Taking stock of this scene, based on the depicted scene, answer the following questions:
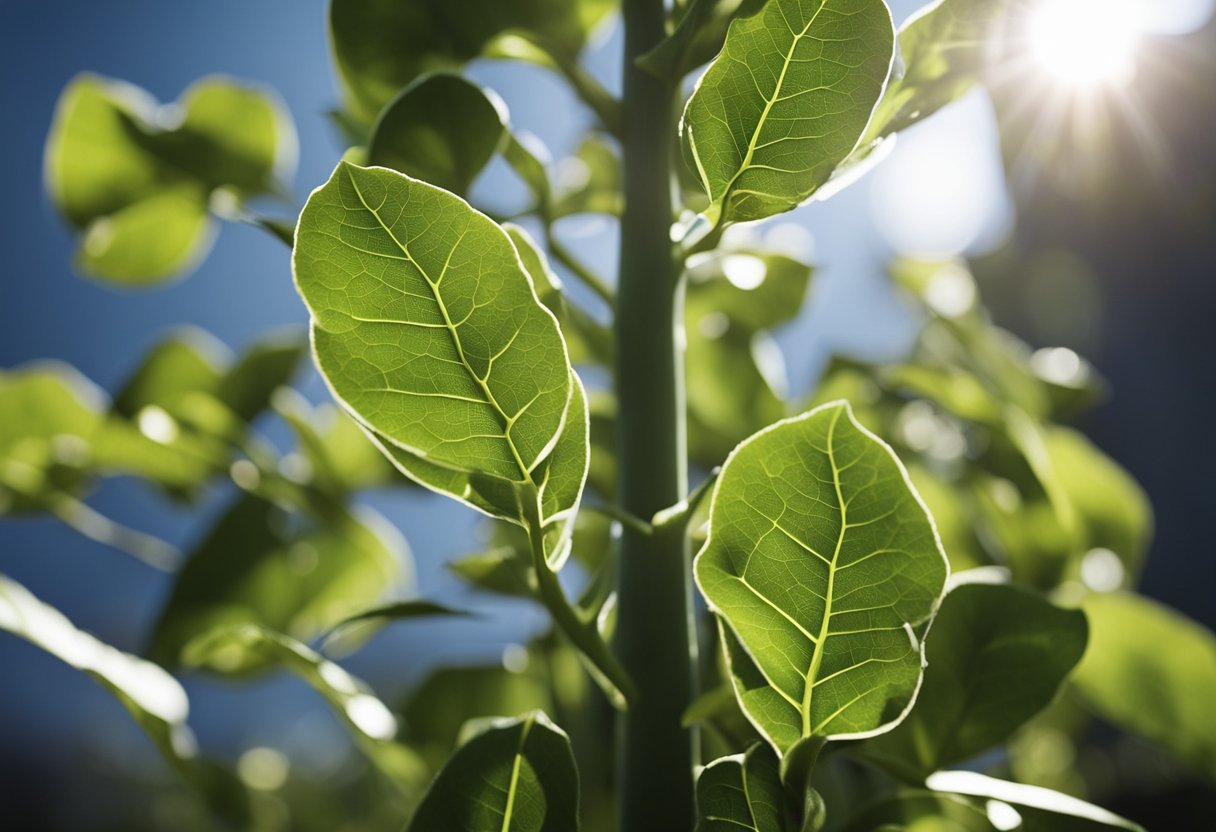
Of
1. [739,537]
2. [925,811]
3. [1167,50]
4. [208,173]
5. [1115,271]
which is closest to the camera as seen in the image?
[739,537]

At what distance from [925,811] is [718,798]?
125 millimetres

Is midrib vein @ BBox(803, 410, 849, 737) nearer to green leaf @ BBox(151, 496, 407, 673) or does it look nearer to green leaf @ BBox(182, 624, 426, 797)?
green leaf @ BBox(182, 624, 426, 797)

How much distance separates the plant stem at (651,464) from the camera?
10.9 inches

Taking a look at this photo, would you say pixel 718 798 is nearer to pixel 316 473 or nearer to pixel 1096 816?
pixel 1096 816

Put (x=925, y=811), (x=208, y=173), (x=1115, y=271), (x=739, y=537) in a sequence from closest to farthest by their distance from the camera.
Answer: (x=739, y=537), (x=925, y=811), (x=208, y=173), (x=1115, y=271)

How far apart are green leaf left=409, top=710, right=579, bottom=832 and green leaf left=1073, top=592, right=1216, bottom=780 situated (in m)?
0.28

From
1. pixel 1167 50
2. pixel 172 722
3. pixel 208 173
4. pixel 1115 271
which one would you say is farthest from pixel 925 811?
pixel 1115 271

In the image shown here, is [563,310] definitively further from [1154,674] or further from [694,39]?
[1154,674]

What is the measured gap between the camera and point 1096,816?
247 millimetres

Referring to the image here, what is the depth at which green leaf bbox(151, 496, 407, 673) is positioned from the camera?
45 cm

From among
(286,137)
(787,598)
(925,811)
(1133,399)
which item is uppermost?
(286,137)

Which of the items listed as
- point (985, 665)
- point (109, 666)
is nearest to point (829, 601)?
point (985, 665)

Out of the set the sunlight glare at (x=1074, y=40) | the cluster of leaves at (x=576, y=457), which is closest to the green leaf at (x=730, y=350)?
the cluster of leaves at (x=576, y=457)

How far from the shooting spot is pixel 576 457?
0.71 feet
